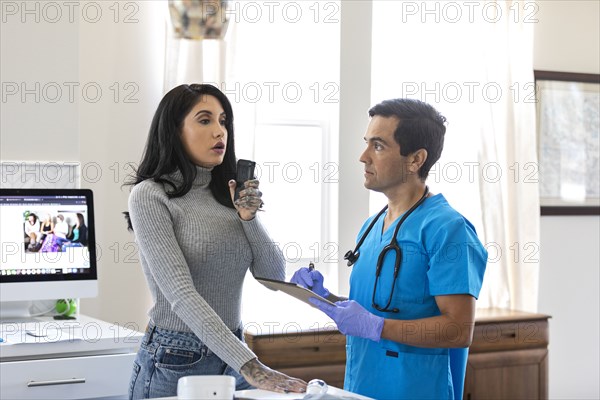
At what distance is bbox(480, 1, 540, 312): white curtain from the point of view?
14.6ft

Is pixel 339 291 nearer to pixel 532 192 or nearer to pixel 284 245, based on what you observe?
pixel 284 245

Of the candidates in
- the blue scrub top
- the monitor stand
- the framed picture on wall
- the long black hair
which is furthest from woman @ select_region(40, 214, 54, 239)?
the framed picture on wall

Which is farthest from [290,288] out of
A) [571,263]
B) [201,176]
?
[571,263]

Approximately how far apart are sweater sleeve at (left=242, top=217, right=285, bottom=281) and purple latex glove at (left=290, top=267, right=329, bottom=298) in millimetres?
100

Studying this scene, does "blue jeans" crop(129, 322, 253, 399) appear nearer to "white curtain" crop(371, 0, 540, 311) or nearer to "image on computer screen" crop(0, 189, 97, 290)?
"image on computer screen" crop(0, 189, 97, 290)

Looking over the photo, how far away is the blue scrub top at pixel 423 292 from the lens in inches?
85.3

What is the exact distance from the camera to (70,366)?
110 inches

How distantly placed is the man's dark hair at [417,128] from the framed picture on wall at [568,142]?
2538mm

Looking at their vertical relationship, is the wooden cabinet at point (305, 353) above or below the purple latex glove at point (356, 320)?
below

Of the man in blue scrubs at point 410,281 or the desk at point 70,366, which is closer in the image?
the man in blue scrubs at point 410,281

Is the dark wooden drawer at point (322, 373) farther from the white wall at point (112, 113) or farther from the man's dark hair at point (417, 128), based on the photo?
the man's dark hair at point (417, 128)

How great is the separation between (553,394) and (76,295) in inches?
109

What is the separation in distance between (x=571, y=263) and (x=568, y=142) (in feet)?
2.17

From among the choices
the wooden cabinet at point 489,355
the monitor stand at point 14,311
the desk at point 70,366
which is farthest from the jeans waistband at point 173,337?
the wooden cabinet at point 489,355
